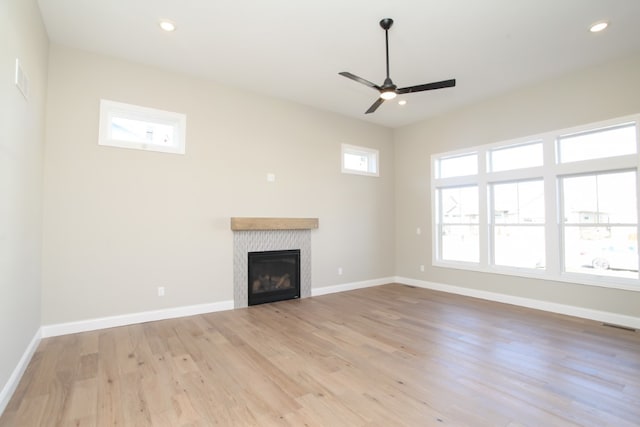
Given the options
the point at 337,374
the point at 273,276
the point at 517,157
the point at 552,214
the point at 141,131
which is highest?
the point at 141,131

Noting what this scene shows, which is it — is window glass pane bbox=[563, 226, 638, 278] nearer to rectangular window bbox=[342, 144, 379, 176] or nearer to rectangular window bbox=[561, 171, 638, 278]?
rectangular window bbox=[561, 171, 638, 278]

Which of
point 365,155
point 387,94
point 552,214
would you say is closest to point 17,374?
point 387,94


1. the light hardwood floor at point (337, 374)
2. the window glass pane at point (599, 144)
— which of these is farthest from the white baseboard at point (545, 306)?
the window glass pane at point (599, 144)

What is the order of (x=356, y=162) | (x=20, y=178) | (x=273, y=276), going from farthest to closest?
1. (x=356, y=162)
2. (x=273, y=276)
3. (x=20, y=178)

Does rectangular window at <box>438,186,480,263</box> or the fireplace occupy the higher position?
rectangular window at <box>438,186,480,263</box>

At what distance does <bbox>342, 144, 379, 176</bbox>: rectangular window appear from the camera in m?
5.98

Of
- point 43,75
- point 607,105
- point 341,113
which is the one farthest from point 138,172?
point 607,105

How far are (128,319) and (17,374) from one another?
4.44ft

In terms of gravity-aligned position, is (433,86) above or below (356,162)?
above

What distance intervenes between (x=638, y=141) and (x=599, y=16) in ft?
5.65

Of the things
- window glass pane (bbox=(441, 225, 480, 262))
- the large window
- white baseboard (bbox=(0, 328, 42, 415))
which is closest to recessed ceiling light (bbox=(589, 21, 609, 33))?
the large window

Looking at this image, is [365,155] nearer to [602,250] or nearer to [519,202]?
[519,202]

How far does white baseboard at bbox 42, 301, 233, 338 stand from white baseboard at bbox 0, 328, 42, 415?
7.7 inches

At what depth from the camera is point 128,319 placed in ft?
12.3
